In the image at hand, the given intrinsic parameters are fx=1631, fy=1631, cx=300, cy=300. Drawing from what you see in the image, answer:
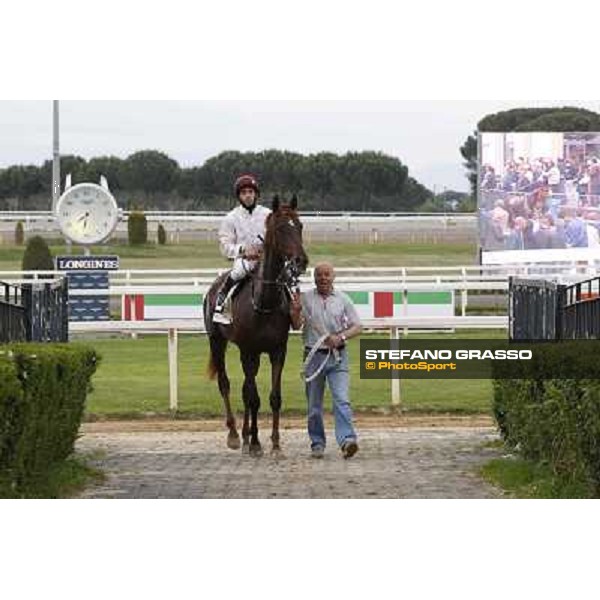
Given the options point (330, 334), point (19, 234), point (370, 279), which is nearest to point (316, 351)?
point (330, 334)

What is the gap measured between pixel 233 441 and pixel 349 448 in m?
1.61

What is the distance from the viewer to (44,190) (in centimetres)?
2022

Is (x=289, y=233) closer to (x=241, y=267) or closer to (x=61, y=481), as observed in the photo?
(x=241, y=267)

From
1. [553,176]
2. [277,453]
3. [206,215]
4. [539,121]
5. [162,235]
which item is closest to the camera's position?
[277,453]

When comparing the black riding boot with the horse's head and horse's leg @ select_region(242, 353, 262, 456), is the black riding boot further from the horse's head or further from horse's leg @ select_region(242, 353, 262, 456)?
the horse's head

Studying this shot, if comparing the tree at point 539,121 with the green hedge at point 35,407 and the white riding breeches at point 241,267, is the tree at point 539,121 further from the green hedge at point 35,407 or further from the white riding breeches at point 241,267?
the green hedge at point 35,407

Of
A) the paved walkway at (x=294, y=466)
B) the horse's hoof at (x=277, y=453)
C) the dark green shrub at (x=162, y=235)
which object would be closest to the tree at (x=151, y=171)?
the dark green shrub at (x=162, y=235)

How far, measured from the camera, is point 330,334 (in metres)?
11.8

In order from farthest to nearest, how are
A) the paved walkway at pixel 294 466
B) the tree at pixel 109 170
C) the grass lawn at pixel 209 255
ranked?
the grass lawn at pixel 209 255
the tree at pixel 109 170
the paved walkway at pixel 294 466

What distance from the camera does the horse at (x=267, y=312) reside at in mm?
11602

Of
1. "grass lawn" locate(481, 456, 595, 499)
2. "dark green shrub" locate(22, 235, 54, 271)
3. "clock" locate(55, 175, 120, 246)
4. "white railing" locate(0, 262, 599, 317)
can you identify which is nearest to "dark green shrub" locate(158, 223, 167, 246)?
"white railing" locate(0, 262, 599, 317)

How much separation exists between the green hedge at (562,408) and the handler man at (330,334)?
1321 millimetres

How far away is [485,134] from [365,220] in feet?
21.1

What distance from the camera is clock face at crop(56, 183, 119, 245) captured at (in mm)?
21078
